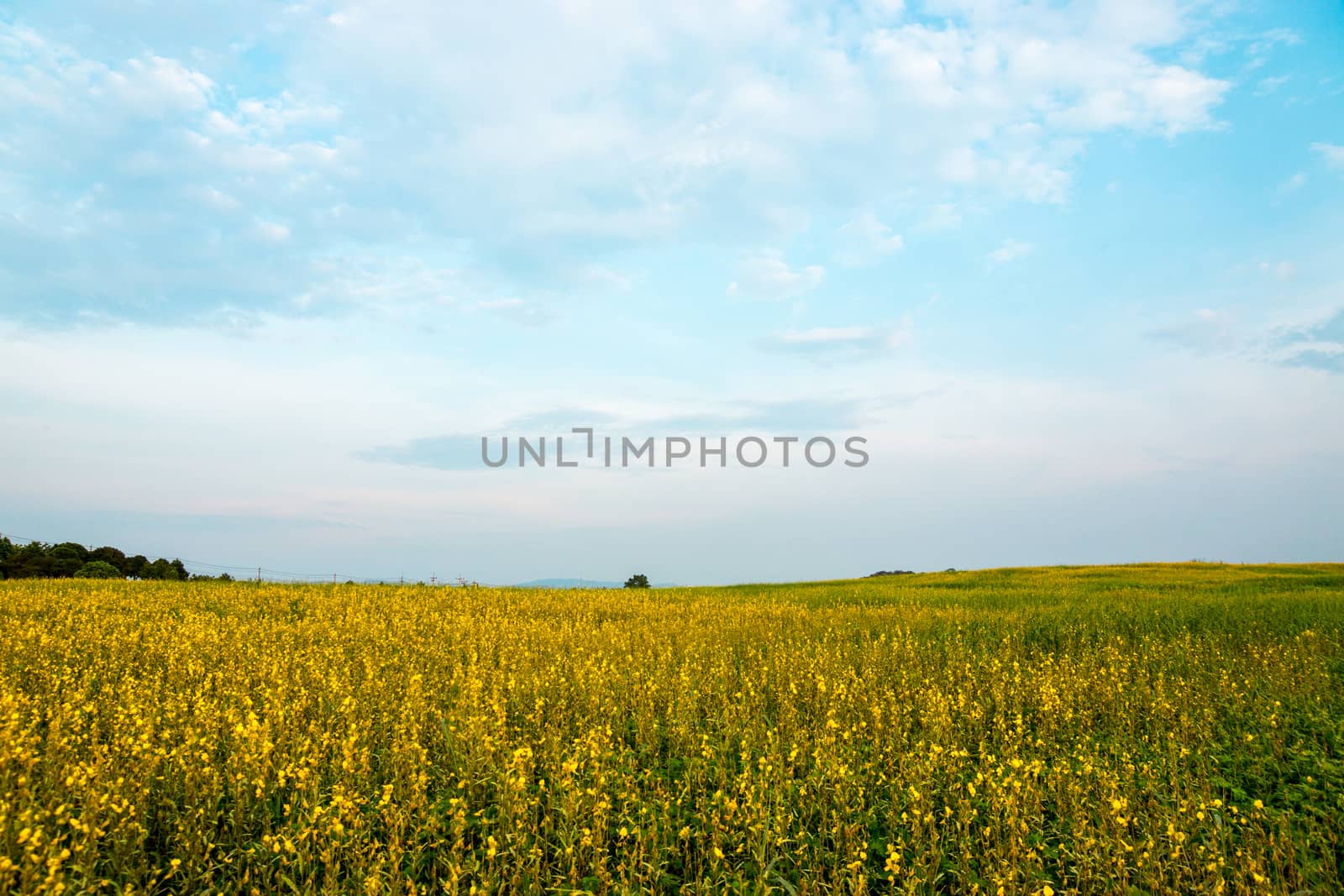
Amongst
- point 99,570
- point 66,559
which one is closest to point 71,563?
point 66,559

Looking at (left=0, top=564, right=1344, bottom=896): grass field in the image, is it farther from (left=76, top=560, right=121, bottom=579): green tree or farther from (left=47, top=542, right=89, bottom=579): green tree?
(left=47, top=542, right=89, bottom=579): green tree

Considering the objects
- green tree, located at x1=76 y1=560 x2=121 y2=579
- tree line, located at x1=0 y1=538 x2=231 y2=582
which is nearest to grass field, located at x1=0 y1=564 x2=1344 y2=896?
green tree, located at x1=76 y1=560 x2=121 y2=579

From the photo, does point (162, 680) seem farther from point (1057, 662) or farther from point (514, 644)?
point (1057, 662)

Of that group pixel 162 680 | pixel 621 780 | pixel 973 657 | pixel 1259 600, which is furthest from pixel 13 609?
pixel 1259 600

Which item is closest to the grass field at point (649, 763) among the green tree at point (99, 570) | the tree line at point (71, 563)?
the green tree at point (99, 570)

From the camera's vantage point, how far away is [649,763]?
6605mm

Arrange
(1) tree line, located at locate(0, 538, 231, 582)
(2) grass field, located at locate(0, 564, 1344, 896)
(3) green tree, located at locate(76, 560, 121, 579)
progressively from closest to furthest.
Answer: (2) grass field, located at locate(0, 564, 1344, 896) < (3) green tree, located at locate(76, 560, 121, 579) < (1) tree line, located at locate(0, 538, 231, 582)

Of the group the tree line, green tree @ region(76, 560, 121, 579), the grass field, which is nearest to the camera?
the grass field

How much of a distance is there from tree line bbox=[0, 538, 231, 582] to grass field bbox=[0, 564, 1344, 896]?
3659 cm

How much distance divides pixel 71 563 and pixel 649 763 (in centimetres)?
5254

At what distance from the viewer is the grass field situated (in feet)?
15.1

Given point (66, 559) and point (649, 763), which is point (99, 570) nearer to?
point (66, 559)

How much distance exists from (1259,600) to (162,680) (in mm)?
25817

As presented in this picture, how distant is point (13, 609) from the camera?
15602 mm
